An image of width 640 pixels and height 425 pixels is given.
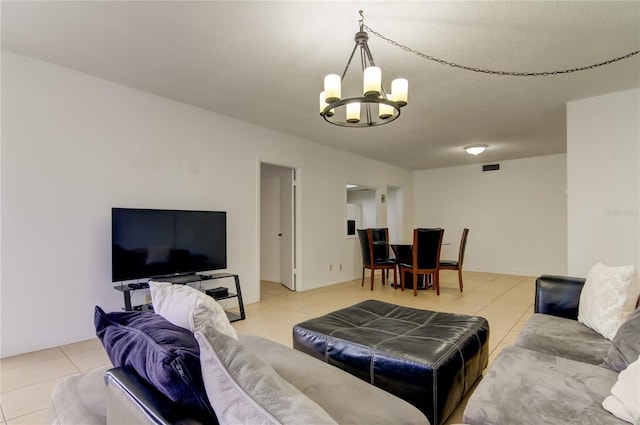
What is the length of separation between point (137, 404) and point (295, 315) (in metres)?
2.98

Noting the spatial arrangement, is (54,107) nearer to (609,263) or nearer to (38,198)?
(38,198)

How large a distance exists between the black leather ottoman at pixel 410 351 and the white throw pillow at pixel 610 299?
2.02ft

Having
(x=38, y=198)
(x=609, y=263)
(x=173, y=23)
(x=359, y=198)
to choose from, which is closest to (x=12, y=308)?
(x=38, y=198)

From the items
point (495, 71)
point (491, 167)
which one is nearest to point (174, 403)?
point (495, 71)

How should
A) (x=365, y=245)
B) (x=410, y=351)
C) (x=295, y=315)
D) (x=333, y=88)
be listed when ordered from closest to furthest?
(x=410, y=351) → (x=333, y=88) → (x=295, y=315) → (x=365, y=245)

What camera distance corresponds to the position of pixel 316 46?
8.10ft

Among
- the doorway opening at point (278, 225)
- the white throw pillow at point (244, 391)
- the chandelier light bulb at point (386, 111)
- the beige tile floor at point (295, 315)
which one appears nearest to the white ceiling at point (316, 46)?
the chandelier light bulb at point (386, 111)

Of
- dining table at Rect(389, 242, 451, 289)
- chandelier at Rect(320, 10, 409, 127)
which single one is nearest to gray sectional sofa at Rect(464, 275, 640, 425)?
chandelier at Rect(320, 10, 409, 127)

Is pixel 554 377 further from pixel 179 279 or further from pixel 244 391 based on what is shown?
pixel 179 279

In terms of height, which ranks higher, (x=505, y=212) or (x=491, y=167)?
(x=491, y=167)

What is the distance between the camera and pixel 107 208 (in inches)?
121

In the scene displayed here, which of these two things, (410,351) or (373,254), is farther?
(373,254)

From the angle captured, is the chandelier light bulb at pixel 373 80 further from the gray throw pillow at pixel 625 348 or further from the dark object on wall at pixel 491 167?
the dark object on wall at pixel 491 167

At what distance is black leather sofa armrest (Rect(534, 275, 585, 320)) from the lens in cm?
231
